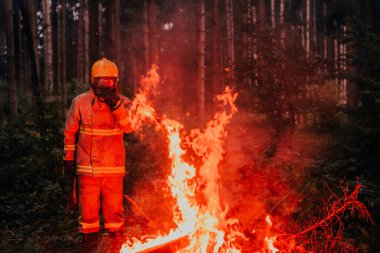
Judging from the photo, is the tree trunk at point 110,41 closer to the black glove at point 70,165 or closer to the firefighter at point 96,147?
the firefighter at point 96,147

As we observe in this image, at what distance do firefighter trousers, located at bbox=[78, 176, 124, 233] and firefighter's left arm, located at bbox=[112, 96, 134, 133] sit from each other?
77 cm

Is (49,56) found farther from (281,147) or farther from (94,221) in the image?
(94,221)

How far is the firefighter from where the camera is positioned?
600 centimetres

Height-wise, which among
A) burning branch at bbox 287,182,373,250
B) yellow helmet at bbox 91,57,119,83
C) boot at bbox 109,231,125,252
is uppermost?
yellow helmet at bbox 91,57,119,83

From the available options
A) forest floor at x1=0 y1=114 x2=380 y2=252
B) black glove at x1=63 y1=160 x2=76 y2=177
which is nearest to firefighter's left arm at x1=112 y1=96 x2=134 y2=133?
black glove at x1=63 y1=160 x2=76 y2=177

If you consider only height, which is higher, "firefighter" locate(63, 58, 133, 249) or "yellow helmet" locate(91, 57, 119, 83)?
"yellow helmet" locate(91, 57, 119, 83)

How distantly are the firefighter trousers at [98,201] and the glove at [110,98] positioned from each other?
1.07 meters

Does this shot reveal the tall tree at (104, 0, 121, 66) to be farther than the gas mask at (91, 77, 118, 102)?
Yes

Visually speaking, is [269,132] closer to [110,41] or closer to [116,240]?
[110,41]

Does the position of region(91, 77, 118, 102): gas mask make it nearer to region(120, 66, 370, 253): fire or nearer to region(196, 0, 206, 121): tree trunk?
region(120, 66, 370, 253): fire

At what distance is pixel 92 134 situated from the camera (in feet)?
19.9

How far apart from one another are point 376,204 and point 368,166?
1841 mm

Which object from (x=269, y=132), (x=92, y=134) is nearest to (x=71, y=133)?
(x=92, y=134)

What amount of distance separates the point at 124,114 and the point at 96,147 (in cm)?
64
